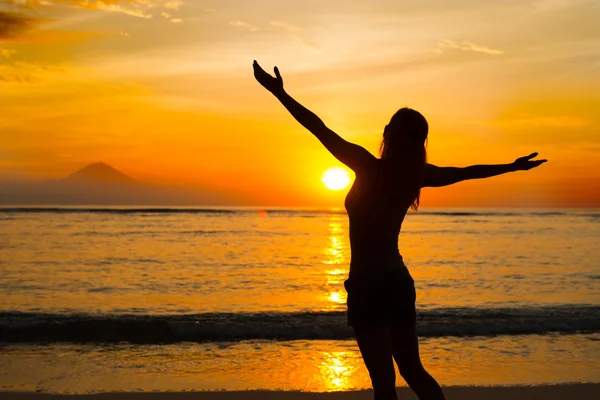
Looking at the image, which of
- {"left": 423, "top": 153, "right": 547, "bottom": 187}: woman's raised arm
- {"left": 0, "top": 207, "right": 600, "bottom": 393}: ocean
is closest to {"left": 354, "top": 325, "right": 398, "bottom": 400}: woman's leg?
{"left": 423, "top": 153, "right": 547, "bottom": 187}: woman's raised arm

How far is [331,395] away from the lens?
682cm

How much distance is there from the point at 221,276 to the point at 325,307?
6035 mm

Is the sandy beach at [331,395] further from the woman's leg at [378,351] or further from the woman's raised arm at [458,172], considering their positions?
the woman's raised arm at [458,172]

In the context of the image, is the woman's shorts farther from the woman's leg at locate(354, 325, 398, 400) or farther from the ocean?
the ocean

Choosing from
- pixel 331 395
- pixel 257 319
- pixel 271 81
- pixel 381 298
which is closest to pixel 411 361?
pixel 381 298

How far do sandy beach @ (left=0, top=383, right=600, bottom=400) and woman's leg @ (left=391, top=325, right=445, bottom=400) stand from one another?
3611mm

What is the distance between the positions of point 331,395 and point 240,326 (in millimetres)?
4954

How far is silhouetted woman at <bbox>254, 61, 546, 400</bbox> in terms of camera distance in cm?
307

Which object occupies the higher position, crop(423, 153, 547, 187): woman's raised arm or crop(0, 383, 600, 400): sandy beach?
crop(423, 153, 547, 187): woman's raised arm

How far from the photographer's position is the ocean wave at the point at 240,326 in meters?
10.9

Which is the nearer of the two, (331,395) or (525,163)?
(525,163)

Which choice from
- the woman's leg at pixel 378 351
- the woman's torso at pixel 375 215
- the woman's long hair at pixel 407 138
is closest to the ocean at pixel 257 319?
the woman's leg at pixel 378 351

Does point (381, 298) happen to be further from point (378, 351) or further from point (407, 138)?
point (407, 138)

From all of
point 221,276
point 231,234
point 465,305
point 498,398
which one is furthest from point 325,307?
point 231,234
